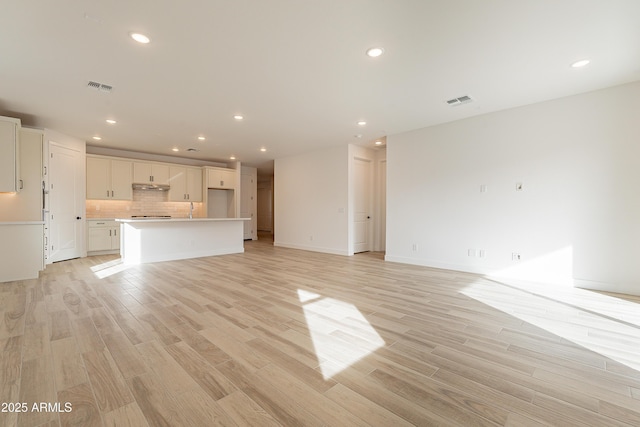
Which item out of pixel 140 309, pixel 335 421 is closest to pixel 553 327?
pixel 335 421

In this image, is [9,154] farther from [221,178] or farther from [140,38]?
[221,178]

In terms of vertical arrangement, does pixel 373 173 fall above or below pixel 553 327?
above

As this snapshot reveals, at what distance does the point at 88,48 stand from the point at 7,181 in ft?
11.5

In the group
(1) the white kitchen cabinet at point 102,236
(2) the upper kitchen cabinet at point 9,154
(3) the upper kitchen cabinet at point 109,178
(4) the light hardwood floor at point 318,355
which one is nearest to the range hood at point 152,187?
(3) the upper kitchen cabinet at point 109,178

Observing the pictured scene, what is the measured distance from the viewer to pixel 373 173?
7.74 m

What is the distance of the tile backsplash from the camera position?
738 cm

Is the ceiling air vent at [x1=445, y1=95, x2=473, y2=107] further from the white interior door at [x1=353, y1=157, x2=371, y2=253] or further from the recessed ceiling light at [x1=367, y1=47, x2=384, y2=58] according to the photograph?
the white interior door at [x1=353, y1=157, x2=371, y2=253]

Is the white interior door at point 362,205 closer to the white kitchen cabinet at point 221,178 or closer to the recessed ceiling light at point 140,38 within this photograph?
the white kitchen cabinet at point 221,178

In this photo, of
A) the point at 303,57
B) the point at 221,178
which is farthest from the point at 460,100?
the point at 221,178

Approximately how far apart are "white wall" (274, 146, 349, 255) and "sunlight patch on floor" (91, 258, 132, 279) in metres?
4.33

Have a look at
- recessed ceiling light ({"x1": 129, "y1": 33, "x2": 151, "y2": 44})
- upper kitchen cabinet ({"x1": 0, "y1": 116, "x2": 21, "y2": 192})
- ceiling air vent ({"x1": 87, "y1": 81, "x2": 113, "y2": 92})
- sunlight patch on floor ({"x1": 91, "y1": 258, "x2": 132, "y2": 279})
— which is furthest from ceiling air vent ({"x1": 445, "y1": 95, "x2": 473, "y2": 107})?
upper kitchen cabinet ({"x1": 0, "y1": 116, "x2": 21, "y2": 192})

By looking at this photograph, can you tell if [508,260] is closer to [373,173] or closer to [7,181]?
[373,173]

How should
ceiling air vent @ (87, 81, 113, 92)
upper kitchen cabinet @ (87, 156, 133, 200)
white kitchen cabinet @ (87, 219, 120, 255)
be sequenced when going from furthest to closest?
upper kitchen cabinet @ (87, 156, 133, 200) → white kitchen cabinet @ (87, 219, 120, 255) → ceiling air vent @ (87, 81, 113, 92)

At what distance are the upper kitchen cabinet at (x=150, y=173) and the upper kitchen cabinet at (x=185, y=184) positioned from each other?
0.59 feet
